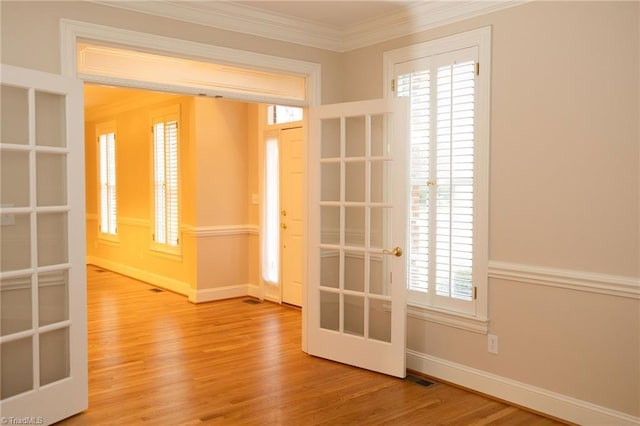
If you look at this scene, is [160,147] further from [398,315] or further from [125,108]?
[398,315]

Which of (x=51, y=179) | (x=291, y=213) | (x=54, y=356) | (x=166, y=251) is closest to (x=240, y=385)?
(x=54, y=356)

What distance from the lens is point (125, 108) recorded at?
852cm

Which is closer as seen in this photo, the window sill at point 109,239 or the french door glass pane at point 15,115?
the french door glass pane at point 15,115

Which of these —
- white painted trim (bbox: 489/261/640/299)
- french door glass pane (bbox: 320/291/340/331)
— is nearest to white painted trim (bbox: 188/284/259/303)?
french door glass pane (bbox: 320/291/340/331)

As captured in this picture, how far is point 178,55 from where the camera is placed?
12.6 ft

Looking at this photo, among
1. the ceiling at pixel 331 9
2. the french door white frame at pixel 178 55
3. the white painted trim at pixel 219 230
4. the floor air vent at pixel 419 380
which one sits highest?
the ceiling at pixel 331 9

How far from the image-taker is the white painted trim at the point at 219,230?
6685 mm

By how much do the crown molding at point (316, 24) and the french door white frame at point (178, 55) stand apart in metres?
0.17

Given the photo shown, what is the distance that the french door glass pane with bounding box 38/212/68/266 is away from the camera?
3223mm

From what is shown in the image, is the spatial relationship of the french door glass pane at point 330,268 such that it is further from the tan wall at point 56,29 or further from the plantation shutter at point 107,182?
the plantation shutter at point 107,182

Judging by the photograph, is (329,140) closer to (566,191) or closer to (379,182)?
(379,182)

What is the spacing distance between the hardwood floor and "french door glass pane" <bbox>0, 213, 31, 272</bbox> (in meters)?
1.04

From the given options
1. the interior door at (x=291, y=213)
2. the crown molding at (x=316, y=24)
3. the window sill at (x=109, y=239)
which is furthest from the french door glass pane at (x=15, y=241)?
the window sill at (x=109, y=239)

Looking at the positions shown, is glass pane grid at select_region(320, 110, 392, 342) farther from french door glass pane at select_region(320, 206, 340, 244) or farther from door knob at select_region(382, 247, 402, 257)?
door knob at select_region(382, 247, 402, 257)
